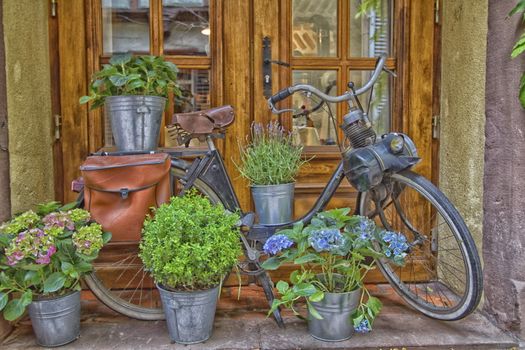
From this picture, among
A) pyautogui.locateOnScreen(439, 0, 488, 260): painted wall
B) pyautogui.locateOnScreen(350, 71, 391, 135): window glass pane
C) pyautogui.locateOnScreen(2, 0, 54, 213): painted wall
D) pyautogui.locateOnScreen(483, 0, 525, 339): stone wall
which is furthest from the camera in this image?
pyautogui.locateOnScreen(350, 71, 391, 135): window glass pane

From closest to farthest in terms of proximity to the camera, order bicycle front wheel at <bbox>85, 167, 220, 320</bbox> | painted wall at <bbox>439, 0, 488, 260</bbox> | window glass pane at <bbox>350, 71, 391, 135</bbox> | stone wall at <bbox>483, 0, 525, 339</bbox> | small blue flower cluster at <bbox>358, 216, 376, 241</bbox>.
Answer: small blue flower cluster at <bbox>358, 216, 376, 241</bbox> < stone wall at <bbox>483, 0, 525, 339</bbox> < painted wall at <bbox>439, 0, 488, 260</bbox> < bicycle front wheel at <bbox>85, 167, 220, 320</bbox> < window glass pane at <bbox>350, 71, 391, 135</bbox>

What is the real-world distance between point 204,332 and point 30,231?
90cm

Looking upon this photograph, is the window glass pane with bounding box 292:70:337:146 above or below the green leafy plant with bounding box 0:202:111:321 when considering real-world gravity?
above

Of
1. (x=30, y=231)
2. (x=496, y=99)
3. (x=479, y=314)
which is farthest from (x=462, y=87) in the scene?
(x=30, y=231)

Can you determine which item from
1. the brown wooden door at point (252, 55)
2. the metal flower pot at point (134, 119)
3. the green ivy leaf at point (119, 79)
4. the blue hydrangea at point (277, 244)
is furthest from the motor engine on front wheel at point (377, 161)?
the green ivy leaf at point (119, 79)

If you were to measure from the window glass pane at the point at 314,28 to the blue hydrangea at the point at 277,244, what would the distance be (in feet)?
4.12

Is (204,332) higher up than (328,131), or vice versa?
(328,131)

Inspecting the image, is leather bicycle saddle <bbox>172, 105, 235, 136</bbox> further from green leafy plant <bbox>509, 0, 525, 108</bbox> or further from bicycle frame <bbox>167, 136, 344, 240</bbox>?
green leafy plant <bbox>509, 0, 525, 108</bbox>

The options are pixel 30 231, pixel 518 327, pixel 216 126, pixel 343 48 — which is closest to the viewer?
pixel 30 231

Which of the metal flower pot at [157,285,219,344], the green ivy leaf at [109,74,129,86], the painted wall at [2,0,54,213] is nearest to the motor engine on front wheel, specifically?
the metal flower pot at [157,285,219,344]

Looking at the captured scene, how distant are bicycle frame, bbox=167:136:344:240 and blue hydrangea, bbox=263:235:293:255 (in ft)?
0.83

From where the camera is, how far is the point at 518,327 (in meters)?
2.25

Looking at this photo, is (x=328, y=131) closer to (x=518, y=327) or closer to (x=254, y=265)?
(x=254, y=265)

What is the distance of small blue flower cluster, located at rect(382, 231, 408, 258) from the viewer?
2150 mm
